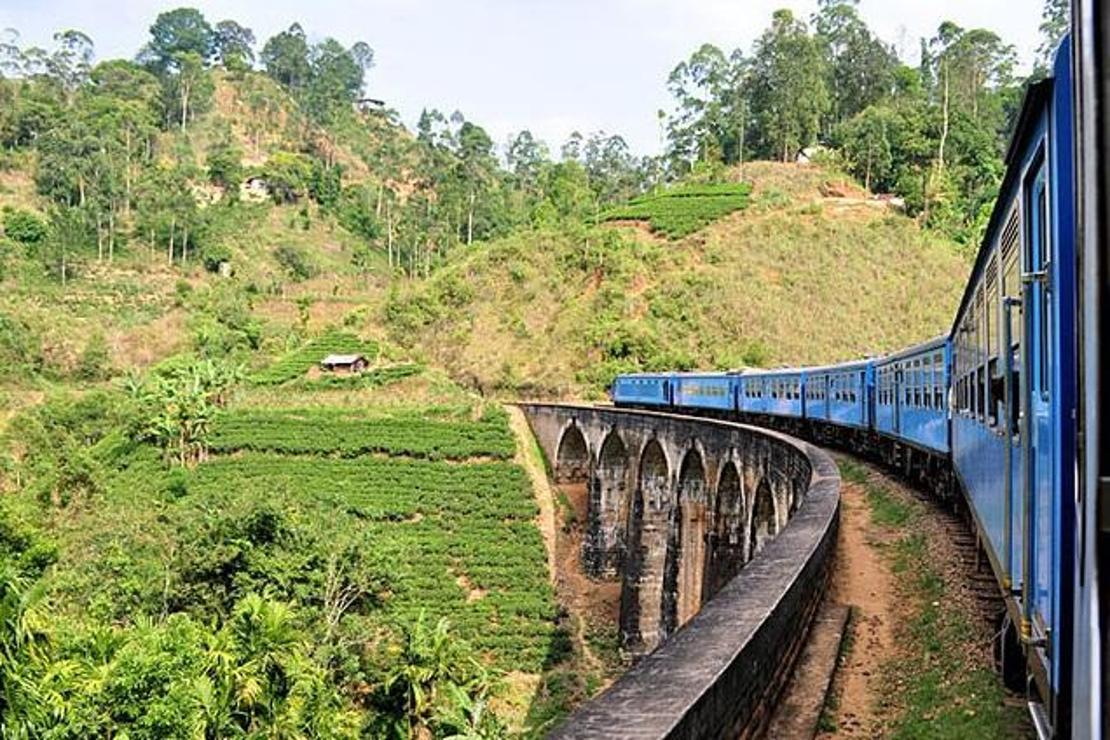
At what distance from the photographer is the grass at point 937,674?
4.79 metres

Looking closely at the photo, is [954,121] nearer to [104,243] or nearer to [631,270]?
[631,270]

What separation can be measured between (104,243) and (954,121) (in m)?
49.4

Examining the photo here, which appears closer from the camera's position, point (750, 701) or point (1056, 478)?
point (1056, 478)

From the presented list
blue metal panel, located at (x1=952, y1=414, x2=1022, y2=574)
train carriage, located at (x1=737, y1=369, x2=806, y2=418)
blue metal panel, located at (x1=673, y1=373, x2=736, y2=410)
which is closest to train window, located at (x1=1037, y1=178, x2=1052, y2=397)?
blue metal panel, located at (x1=952, y1=414, x2=1022, y2=574)

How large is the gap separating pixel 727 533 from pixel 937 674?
12.8 m

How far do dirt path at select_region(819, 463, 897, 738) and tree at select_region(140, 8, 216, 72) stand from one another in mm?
111373

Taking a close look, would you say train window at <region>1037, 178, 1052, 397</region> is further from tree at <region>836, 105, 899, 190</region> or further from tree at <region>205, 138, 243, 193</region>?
tree at <region>205, 138, 243, 193</region>

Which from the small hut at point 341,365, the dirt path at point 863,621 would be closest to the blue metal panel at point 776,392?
the dirt path at point 863,621

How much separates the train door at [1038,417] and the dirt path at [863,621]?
1.66m

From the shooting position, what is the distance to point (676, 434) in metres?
20.5

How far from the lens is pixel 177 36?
10881cm

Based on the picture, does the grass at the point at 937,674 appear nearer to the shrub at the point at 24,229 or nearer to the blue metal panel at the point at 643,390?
the blue metal panel at the point at 643,390

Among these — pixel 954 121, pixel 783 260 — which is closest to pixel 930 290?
pixel 783 260

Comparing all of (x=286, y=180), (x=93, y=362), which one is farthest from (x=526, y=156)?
(x=93, y=362)
